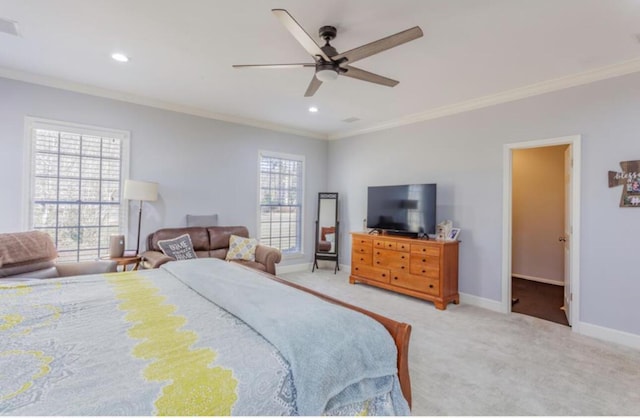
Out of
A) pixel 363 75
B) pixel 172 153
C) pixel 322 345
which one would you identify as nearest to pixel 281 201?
pixel 172 153

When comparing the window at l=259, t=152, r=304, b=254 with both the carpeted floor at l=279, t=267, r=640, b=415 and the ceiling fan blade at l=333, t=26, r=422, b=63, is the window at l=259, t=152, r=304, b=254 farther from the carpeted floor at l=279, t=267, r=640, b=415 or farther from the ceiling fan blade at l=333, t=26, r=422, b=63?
the ceiling fan blade at l=333, t=26, r=422, b=63

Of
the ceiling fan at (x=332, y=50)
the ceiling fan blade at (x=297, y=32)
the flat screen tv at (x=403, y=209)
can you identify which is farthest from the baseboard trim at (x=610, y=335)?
the ceiling fan blade at (x=297, y=32)

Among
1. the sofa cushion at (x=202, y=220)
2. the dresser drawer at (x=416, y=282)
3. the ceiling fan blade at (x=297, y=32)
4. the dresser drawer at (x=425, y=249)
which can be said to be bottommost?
the dresser drawer at (x=416, y=282)

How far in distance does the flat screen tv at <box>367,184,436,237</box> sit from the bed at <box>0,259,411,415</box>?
297 centimetres

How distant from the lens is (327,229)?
20.5ft

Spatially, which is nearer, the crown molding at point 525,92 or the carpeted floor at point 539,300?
the crown molding at point 525,92

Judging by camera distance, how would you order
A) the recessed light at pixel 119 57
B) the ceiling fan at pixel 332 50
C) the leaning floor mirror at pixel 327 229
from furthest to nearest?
the leaning floor mirror at pixel 327 229
the recessed light at pixel 119 57
the ceiling fan at pixel 332 50

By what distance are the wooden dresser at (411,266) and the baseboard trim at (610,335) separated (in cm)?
136

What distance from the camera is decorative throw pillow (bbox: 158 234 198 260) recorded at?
4090mm

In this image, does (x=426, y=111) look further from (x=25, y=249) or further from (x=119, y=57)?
(x=25, y=249)

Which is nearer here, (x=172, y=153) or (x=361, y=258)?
(x=172, y=153)

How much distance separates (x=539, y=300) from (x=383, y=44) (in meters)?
4.39

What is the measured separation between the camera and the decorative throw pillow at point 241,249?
4.56 m

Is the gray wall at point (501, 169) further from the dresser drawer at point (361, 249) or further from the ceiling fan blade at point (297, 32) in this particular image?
the ceiling fan blade at point (297, 32)
